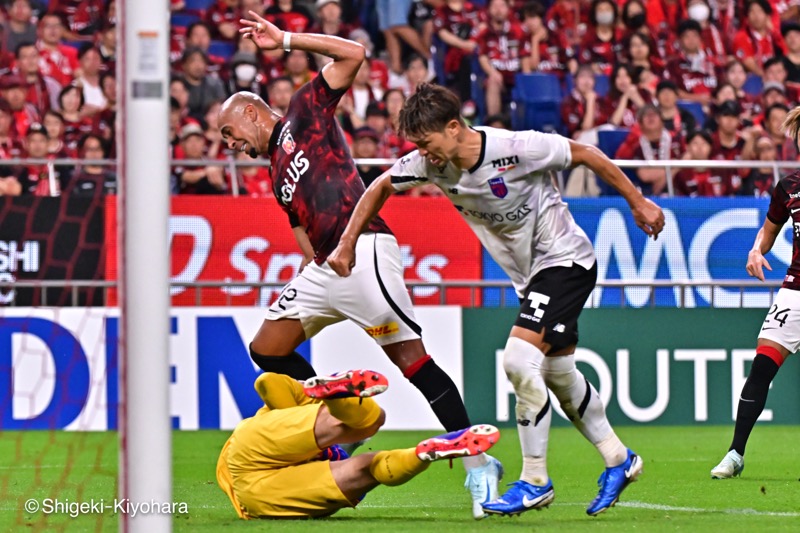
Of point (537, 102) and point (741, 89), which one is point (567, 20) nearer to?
point (537, 102)

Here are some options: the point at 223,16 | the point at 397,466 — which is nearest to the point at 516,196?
the point at 397,466

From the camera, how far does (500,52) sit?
48.6ft

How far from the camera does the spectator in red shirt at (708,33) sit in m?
15.6

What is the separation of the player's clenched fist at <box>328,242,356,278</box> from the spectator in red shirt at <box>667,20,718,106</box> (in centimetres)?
988

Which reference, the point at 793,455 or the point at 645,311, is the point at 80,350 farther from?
the point at 793,455

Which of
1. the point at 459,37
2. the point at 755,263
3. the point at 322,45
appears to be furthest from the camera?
the point at 459,37

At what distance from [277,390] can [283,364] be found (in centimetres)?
63

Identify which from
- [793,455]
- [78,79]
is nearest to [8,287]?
[78,79]

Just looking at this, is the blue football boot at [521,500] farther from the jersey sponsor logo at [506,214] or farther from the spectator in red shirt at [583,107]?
the spectator in red shirt at [583,107]

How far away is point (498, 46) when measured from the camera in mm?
14852

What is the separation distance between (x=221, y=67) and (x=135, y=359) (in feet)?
33.2

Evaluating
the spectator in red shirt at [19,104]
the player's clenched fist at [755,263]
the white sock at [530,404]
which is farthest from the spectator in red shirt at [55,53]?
the white sock at [530,404]

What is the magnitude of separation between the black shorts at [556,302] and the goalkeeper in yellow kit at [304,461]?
2.63 ft

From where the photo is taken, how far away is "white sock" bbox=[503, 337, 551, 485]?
18.9 feet
